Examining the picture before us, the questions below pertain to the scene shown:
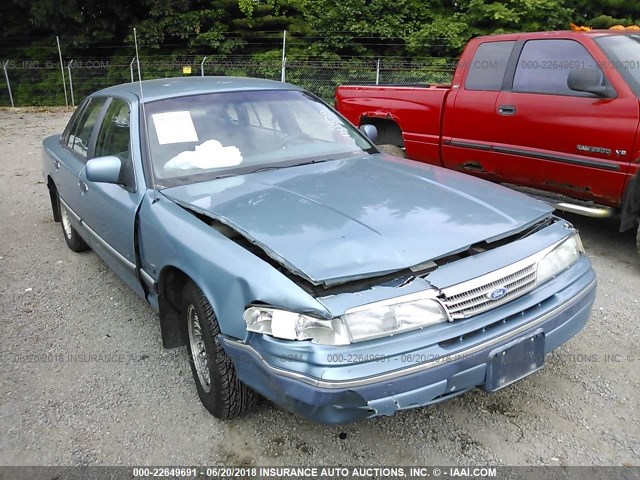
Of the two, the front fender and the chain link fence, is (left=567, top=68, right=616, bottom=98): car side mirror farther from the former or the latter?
the chain link fence

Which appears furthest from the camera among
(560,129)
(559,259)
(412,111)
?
(412,111)

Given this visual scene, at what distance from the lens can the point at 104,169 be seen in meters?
3.12

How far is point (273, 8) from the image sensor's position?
1809 centimetres

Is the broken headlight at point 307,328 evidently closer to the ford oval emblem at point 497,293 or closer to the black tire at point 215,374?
the black tire at point 215,374

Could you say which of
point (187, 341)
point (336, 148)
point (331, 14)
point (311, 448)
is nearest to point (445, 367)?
point (311, 448)

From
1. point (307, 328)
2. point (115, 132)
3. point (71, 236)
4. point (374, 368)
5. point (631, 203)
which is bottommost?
point (71, 236)

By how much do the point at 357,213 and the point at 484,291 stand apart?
2.29 feet

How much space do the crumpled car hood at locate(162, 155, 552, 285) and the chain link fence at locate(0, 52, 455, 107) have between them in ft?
42.1

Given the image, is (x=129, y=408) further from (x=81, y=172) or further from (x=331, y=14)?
(x=331, y=14)

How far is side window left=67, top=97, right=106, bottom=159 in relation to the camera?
13.7 feet

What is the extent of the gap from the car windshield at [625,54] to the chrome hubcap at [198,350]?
3.78m

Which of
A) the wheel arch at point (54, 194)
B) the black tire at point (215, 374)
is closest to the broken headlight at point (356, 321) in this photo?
the black tire at point (215, 374)

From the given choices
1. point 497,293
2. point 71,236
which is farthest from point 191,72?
point 497,293

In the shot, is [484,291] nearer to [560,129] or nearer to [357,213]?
[357,213]
